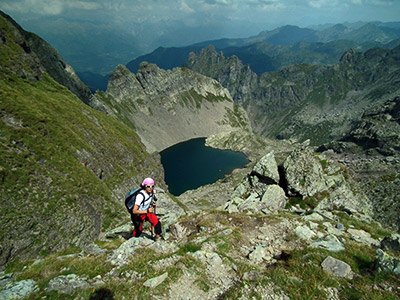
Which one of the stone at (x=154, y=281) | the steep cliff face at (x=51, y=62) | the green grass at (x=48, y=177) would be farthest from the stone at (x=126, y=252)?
the steep cliff face at (x=51, y=62)

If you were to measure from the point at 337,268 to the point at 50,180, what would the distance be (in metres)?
41.3

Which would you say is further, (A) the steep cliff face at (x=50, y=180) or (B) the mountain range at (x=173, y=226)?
(A) the steep cliff face at (x=50, y=180)

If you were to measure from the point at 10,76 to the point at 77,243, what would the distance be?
61395 millimetres

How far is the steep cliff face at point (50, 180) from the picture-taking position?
96.0 feet

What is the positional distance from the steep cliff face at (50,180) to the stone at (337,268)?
1298 inches

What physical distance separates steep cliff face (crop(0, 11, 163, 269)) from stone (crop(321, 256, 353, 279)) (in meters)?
33.0

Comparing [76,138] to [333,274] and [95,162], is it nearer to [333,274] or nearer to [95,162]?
[95,162]

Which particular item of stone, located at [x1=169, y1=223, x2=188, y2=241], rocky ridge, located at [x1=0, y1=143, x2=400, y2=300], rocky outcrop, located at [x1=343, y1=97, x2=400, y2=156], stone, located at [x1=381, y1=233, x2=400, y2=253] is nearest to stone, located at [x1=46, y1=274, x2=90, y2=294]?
rocky ridge, located at [x1=0, y1=143, x2=400, y2=300]

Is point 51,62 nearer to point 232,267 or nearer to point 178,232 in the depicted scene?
point 178,232

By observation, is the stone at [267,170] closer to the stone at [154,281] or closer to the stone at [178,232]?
the stone at [178,232]

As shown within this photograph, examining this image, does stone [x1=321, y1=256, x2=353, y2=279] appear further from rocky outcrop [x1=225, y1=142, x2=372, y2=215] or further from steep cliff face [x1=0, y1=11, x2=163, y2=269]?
steep cliff face [x1=0, y1=11, x2=163, y2=269]

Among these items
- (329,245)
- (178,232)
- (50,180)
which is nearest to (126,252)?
(178,232)

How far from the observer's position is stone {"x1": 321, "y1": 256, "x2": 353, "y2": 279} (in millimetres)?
9195

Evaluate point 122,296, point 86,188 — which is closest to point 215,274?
point 122,296
